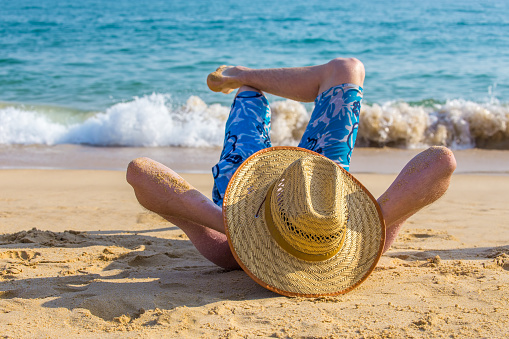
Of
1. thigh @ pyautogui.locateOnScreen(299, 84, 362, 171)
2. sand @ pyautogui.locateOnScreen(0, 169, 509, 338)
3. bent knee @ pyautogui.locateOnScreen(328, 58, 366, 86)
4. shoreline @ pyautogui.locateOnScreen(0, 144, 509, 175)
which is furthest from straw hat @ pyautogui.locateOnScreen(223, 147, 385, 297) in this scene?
shoreline @ pyautogui.locateOnScreen(0, 144, 509, 175)

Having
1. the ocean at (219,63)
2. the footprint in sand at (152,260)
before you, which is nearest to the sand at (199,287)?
the footprint in sand at (152,260)

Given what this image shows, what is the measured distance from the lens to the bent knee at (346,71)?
8.45 feet

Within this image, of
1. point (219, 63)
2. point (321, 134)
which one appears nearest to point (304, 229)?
point (321, 134)

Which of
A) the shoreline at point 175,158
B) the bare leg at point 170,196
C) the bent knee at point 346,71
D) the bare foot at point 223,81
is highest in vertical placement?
the bent knee at point 346,71

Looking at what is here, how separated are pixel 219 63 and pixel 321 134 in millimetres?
9437

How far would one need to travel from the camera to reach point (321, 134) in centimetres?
256

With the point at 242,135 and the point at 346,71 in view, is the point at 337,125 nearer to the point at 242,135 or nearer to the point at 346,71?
the point at 346,71

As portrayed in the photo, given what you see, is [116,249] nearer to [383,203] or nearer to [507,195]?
[383,203]

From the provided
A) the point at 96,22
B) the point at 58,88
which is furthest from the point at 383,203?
the point at 96,22

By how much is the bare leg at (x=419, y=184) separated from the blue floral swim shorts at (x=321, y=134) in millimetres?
423

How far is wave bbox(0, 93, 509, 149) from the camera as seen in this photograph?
22.1 ft

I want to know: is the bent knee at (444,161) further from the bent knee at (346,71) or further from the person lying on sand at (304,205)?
the bent knee at (346,71)

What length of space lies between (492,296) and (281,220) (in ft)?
2.91

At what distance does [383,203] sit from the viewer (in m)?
2.09
